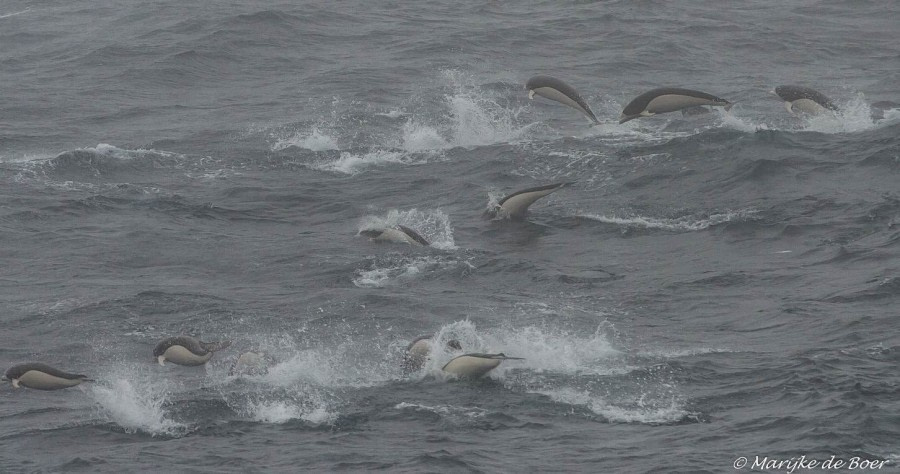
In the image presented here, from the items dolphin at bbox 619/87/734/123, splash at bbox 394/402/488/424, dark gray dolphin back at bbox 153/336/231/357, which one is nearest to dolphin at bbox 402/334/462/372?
splash at bbox 394/402/488/424

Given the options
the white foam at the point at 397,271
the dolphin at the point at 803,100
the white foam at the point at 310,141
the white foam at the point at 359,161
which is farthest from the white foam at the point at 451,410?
the white foam at the point at 310,141

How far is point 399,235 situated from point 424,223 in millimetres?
1782

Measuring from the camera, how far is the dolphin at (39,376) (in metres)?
20.5

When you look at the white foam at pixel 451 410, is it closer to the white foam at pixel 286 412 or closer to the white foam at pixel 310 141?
the white foam at pixel 286 412

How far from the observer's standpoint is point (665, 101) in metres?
28.2

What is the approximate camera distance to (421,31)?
48.6 metres

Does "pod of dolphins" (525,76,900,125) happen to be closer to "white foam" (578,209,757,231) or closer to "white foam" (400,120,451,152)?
"white foam" (578,209,757,231)

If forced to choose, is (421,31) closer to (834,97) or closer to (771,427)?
(834,97)

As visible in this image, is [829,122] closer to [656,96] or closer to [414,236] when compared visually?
[656,96]

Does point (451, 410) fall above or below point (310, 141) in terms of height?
below

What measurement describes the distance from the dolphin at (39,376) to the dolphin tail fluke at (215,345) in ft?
7.29

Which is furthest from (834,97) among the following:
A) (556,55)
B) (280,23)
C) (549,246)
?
(280,23)

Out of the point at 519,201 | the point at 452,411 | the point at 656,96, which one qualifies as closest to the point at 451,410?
the point at 452,411

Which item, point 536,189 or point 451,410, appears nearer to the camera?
point 451,410
